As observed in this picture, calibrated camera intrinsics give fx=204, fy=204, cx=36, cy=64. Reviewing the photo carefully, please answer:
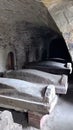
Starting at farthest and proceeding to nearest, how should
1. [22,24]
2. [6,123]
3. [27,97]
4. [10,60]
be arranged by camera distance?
→ 1. [10,60]
2. [22,24]
3. [27,97]
4. [6,123]

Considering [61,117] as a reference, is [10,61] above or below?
above

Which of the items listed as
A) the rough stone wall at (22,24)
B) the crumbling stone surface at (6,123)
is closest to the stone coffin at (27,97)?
the crumbling stone surface at (6,123)

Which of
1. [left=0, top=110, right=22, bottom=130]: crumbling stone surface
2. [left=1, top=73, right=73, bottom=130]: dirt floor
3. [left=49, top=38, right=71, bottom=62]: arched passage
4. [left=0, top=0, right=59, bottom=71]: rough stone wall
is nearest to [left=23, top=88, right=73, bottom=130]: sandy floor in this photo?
[left=1, top=73, right=73, bottom=130]: dirt floor

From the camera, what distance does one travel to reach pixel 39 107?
2.72 m

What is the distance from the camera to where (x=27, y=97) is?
2859 mm

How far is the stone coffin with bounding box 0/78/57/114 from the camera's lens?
8.98 feet

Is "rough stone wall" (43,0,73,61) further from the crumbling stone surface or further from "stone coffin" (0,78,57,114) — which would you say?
the crumbling stone surface

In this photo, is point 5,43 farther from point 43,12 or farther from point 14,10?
point 43,12

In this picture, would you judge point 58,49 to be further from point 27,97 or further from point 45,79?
point 27,97

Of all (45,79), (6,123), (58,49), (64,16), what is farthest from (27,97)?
(58,49)

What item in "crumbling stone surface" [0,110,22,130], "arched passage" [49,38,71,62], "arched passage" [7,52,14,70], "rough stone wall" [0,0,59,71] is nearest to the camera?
"crumbling stone surface" [0,110,22,130]

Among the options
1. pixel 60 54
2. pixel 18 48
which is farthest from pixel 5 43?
pixel 60 54

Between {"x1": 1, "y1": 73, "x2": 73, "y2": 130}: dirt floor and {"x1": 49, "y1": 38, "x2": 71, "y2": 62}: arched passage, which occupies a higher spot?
{"x1": 49, "y1": 38, "x2": 71, "y2": 62}: arched passage

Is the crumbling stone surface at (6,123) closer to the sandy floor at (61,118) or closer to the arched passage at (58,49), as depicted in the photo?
the sandy floor at (61,118)
